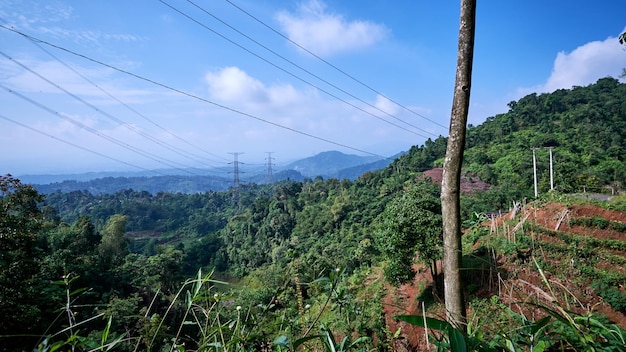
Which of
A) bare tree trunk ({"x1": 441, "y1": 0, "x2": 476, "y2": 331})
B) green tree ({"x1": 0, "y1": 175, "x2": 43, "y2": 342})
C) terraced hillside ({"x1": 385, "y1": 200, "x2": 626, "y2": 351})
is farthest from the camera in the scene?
terraced hillside ({"x1": 385, "y1": 200, "x2": 626, "y2": 351})

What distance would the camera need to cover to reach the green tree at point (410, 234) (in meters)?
7.80

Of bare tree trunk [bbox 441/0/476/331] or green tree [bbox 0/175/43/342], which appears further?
green tree [bbox 0/175/43/342]

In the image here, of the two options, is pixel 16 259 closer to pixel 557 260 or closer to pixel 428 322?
pixel 428 322

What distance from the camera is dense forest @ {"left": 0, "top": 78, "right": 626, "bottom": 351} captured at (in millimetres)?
1183

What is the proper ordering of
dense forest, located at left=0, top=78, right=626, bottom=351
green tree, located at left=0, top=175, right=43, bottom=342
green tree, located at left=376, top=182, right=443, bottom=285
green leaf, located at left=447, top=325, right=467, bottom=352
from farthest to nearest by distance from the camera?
green tree, located at left=376, top=182, right=443, bottom=285, green tree, located at left=0, top=175, right=43, bottom=342, dense forest, located at left=0, top=78, right=626, bottom=351, green leaf, located at left=447, top=325, right=467, bottom=352

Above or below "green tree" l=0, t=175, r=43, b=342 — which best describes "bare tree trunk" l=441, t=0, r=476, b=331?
above

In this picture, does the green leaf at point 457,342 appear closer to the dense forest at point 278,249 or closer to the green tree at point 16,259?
the dense forest at point 278,249

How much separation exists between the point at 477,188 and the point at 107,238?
30.9 meters

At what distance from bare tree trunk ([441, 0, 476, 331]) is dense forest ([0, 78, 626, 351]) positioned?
68 cm

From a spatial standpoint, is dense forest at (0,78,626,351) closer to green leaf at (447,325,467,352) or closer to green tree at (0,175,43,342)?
green tree at (0,175,43,342)

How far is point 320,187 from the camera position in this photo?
46.3 metres

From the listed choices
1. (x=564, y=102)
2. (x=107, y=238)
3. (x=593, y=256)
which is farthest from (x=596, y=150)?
(x=107, y=238)

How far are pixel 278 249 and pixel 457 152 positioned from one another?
30.0 m

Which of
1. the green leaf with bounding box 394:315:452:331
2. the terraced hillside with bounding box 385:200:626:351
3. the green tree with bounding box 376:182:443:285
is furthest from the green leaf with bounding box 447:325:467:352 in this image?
the green tree with bounding box 376:182:443:285
